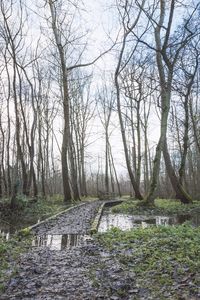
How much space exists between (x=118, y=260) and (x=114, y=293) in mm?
1637

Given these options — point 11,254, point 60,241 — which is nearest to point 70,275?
point 11,254

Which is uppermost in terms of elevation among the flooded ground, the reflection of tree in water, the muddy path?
the flooded ground

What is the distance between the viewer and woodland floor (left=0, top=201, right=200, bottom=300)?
4.76 m

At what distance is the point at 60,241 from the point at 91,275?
3.27 m

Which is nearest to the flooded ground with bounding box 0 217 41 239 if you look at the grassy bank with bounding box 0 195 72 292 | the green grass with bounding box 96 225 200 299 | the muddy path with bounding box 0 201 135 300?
the grassy bank with bounding box 0 195 72 292

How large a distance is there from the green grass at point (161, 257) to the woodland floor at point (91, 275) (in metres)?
0.01

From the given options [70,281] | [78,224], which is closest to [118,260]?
[70,281]

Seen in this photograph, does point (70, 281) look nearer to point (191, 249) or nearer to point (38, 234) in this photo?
point (191, 249)

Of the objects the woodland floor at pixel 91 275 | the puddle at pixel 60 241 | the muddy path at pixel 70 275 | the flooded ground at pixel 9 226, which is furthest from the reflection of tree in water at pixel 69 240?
the flooded ground at pixel 9 226

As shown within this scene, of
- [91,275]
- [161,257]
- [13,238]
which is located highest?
[13,238]

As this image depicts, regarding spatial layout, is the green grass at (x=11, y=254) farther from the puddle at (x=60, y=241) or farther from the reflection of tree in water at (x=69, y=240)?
the reflection of tree in water at (x=69, y=240)

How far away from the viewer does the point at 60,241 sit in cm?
879

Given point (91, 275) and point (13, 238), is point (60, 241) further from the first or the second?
point (91, 275)

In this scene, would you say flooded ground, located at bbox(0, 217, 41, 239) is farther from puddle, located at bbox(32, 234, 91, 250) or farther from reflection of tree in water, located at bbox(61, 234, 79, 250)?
reflection of tree in water, located at bbox(61, 234, 79, 250)
